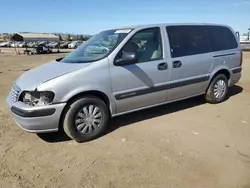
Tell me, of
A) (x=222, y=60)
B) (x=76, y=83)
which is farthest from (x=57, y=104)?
(x=222, y=60)

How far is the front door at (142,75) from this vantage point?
4.49 m

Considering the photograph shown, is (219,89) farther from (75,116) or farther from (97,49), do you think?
(75,116)

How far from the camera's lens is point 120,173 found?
333 cm

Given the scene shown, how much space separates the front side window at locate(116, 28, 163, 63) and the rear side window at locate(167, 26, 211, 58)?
0.93 ft

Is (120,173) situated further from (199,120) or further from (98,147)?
(199,120)

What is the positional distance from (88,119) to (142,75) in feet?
3.93

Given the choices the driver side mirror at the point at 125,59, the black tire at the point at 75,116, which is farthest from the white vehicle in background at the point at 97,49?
the black tire at the point at 75,116

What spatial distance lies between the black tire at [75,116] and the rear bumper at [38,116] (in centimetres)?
13

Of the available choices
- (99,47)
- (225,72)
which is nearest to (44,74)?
(99,47)

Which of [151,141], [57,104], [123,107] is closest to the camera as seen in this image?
[57,104]

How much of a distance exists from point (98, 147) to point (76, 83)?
3.34 ft

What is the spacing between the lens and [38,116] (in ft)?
12.7

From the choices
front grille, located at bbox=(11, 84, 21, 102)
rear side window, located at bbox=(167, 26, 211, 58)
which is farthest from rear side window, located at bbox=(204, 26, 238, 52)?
front grille, located at bbox=(11, 84, 21, 102)

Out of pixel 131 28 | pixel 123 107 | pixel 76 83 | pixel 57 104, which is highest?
pixel 131 28
